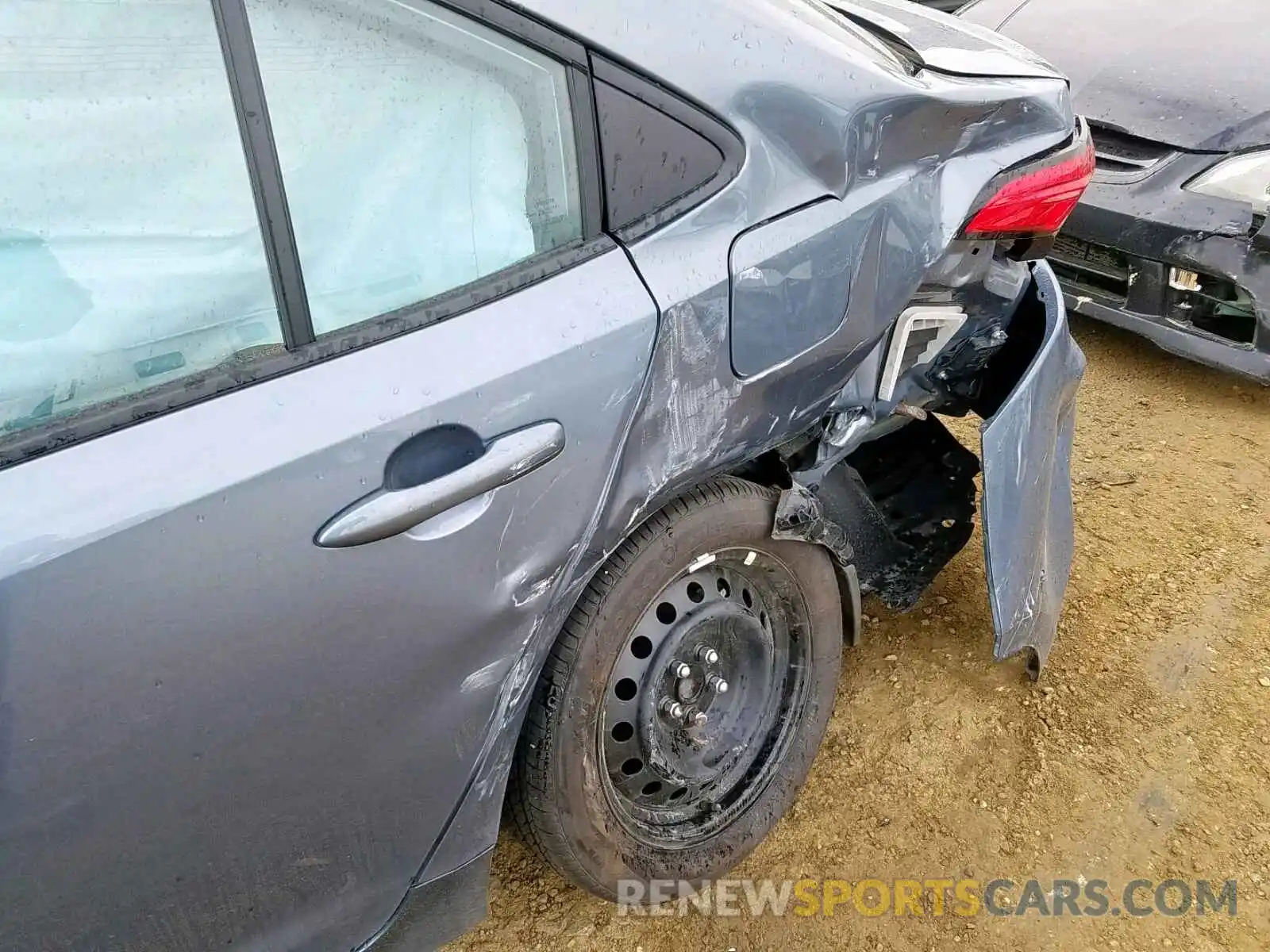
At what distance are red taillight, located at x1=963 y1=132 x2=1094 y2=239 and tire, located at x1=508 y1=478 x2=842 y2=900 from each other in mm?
667

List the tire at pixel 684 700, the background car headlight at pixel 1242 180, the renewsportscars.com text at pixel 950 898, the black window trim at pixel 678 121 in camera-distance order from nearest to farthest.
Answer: the black window trim at pixel 678 121, the tire at pixel 684 700, the renewsportscars.com text at pixel 950 898, the background car headlight at pixel 1242 180

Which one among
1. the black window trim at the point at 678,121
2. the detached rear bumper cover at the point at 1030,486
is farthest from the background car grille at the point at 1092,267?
the black window trim at the point at 678,121

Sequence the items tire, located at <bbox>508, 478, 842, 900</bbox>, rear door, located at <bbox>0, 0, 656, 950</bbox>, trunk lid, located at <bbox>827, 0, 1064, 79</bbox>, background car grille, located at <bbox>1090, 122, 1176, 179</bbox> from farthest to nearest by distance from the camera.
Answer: background car grille, located at <bbox>1090, 122, 1176, 179</bbox>
trunk lid, located at <bbox>827, 0, 1064, 79</bbox>
tire, located at <bbox>508, 478, 842, 900</bbox>
rear door, located at <bbox>0, 0, 656, 950</bbox>

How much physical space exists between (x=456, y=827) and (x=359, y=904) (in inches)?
6.8

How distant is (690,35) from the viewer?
1380mm

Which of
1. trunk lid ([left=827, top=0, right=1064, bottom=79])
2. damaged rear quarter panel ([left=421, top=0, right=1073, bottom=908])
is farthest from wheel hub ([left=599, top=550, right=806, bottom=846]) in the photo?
trunk lid ([left=827, top=0, right=1064, bottom=79])

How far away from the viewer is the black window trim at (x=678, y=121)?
4.34 ft

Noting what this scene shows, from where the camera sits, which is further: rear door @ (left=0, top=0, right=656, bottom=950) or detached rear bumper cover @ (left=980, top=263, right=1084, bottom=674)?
detached rear bumper cover @ (left=980, top=263, right=1084, bottom=674)

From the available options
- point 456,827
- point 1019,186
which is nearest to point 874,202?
point 1019,186

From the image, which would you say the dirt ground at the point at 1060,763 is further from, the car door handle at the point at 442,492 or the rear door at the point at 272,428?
the car door handle at the point at 442,492

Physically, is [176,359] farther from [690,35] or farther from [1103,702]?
[1103,702]

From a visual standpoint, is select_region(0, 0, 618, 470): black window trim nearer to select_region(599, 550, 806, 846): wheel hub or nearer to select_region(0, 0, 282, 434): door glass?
select_region(0, 0, 282, 434): door glass

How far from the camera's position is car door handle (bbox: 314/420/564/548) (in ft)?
3.71

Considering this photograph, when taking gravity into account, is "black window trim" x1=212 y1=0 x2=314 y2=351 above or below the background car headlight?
above
